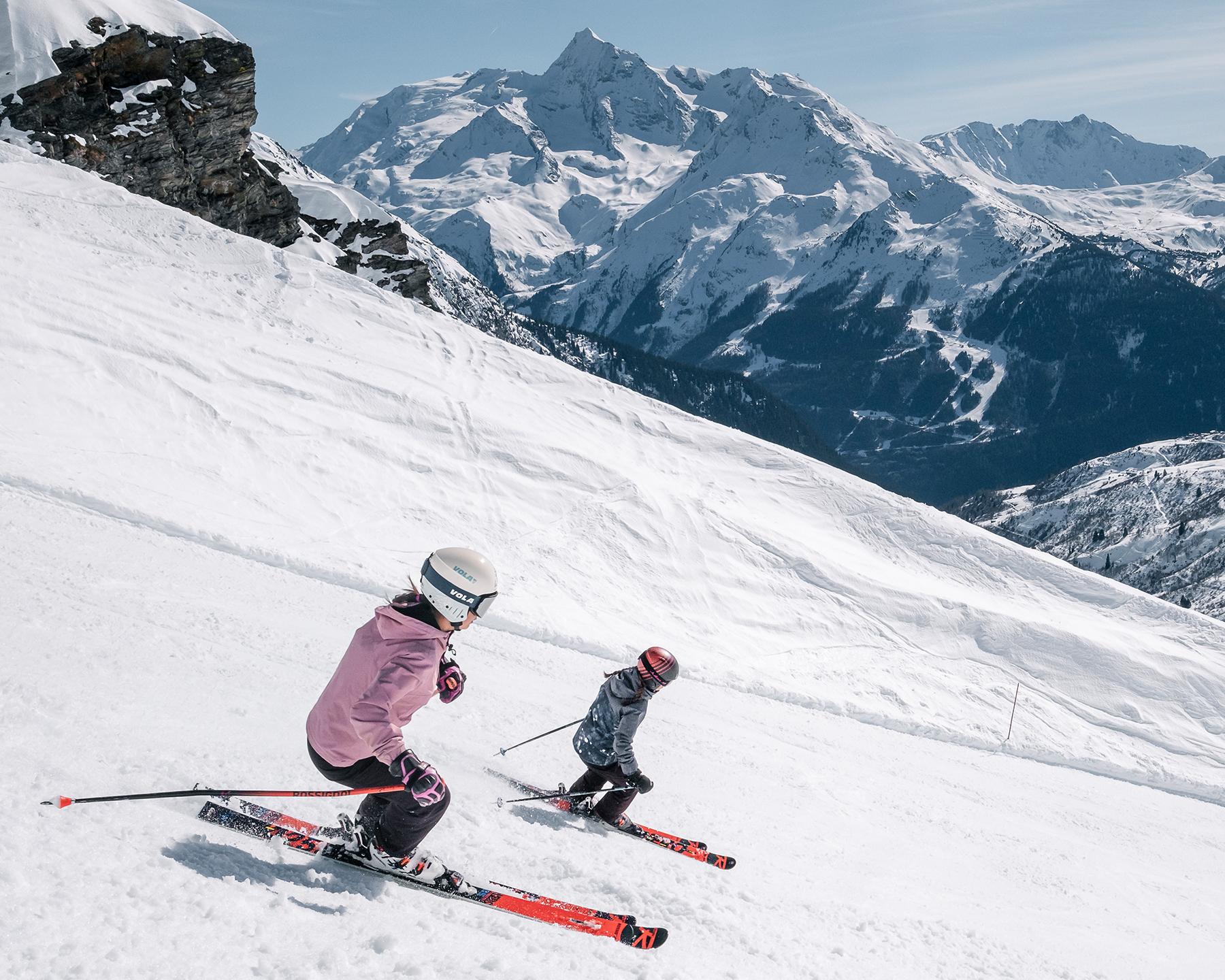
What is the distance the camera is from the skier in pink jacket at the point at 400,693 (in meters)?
4.71

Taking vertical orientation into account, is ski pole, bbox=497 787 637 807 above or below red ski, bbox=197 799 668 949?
below

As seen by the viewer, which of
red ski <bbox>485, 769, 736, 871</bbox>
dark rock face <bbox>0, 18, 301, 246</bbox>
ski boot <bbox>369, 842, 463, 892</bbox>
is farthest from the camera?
dark rock face <bbox>0, 18, 301, 246</bbox>

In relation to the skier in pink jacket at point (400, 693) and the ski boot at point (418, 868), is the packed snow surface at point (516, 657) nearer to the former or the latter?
the ski boot at point (418, 868)

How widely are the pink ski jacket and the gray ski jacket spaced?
2865 millimetres

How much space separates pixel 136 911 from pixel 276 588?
7.36m

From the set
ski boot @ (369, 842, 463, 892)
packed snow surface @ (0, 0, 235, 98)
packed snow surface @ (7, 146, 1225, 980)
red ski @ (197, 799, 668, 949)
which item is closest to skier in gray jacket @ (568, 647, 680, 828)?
packed snow surface @ (7, 146, 1225, 980)

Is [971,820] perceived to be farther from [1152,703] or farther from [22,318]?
[22,318]

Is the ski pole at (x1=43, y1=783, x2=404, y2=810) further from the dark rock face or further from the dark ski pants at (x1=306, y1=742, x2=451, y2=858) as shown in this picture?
the dark rock face

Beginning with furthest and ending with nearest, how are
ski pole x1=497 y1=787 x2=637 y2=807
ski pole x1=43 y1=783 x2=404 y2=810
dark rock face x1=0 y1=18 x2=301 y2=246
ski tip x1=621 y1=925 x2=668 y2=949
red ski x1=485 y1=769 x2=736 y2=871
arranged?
dark rock face x1=0 y1=18 x2=301 y2=246, ski pole x1=497 y1=787 x2=637 y2=807, red ski x1=485 y1=769 x2=736 y2=871, ski tip x1=621 y1=925 x2=668 y2=949, ski pole x1=43 y1=783 x2=404 y2=810

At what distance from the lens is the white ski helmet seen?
185 inches

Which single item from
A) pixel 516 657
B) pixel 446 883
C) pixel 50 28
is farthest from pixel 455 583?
pixel 50 28

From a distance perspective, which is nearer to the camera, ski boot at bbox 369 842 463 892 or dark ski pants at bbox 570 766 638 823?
ski boot at bbox 369 842 463 892

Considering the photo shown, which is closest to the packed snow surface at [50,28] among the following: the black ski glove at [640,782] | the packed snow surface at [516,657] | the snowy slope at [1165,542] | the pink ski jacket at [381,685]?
the packed snow surface at [516,657]

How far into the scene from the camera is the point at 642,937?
5.27m
